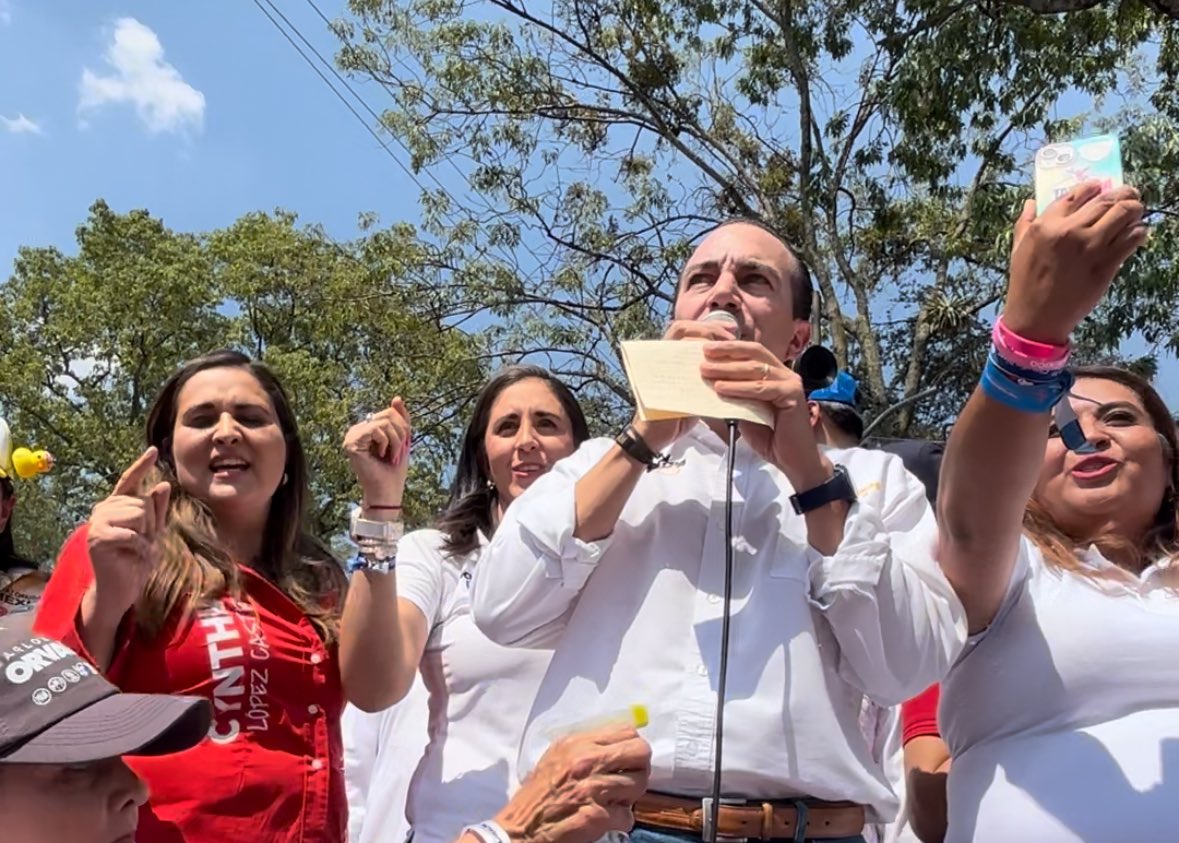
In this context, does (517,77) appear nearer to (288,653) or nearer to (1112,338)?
(1112,338)

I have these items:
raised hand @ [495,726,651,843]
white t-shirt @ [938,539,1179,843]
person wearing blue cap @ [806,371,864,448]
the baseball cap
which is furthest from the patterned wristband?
person wearing blue cap @ [806,371,864,448]

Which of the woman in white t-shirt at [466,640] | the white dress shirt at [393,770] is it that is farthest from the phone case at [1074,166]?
the white dress shirt at [393,770]

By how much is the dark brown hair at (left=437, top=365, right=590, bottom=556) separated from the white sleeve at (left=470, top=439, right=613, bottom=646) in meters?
0.99

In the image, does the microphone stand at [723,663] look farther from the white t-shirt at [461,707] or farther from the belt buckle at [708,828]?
the white t-shirt at [461,707]

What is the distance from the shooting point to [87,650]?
208cm

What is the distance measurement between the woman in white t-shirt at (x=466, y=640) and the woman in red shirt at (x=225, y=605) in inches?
7.1

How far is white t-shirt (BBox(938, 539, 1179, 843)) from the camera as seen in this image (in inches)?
65.8

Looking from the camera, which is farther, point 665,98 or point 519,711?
point 665,98

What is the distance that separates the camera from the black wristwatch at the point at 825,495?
1711 millimetres

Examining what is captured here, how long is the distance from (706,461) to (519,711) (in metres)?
0.86

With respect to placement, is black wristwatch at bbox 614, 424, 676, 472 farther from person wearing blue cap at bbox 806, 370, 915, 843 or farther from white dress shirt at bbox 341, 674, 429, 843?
white dress shirt at bbox 341, 674, 429, 843

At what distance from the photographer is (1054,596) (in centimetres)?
184

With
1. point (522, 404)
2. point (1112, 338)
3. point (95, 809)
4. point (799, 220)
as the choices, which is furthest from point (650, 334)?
point (95, 809)

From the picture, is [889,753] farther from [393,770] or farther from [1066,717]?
[393,770]
